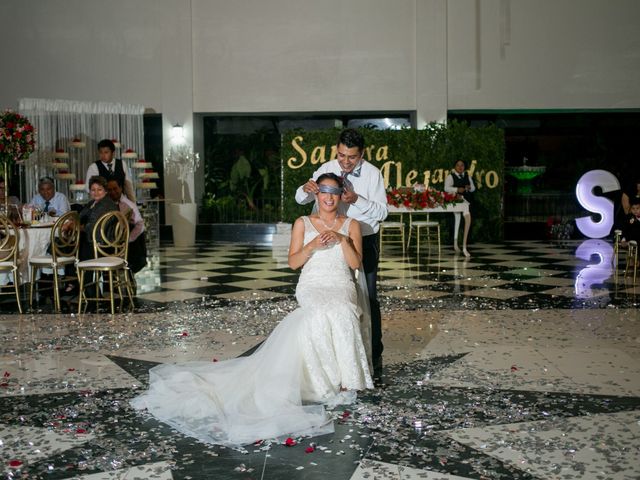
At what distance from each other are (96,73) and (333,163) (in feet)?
39.9

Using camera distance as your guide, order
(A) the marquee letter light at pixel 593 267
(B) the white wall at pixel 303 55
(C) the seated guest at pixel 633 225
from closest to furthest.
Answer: (A) the marquee letter light at pixel 593 267
(C) the seated guest at pixel 633 225
(B) the white wall at pixel 303 55

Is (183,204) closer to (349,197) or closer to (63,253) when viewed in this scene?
(63,253)

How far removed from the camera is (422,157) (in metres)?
14.0

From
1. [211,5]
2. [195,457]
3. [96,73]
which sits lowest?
[195,457]

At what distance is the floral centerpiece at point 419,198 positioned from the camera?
11.8 m

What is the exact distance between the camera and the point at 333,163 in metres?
4.71

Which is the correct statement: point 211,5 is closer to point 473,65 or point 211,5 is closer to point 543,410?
point 473,65

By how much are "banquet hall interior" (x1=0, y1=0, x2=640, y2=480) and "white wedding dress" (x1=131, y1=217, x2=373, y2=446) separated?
1369mm

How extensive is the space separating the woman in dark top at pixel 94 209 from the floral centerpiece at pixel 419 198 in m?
5.57

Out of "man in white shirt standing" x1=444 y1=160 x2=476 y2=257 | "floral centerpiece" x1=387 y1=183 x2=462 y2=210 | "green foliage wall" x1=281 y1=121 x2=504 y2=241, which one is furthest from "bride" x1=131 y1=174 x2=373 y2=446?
"green foliage wall" x1=281 y1=121 x2=504 y2=241

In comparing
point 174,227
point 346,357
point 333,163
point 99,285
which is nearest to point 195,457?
point 346,357

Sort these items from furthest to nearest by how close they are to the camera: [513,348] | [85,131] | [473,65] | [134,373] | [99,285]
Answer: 1. [473,65]
2. [85,131]
3. [99,285]
4. [513,348]
5. [134,373]

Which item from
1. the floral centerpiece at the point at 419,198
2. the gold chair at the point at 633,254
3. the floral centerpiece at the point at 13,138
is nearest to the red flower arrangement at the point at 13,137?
the floral centerpiece at the point at 13,138

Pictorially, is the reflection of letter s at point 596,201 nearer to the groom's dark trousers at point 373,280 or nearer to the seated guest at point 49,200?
the seated guest at point 49,200
